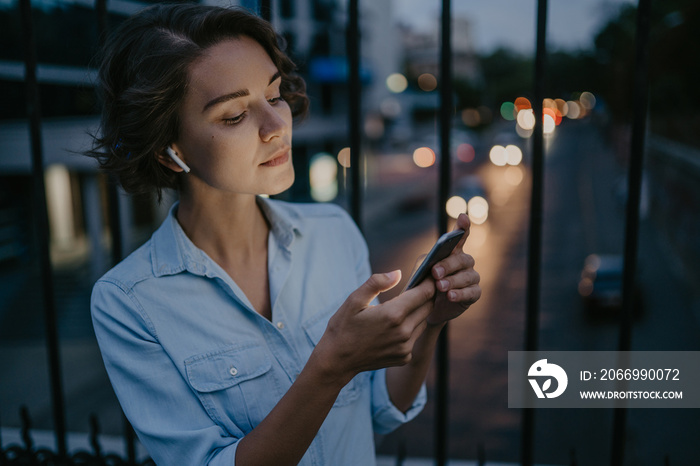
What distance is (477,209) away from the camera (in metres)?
23.3

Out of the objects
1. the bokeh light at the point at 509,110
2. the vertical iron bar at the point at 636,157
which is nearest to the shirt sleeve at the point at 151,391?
the vertical iron bar at the point at 636,157

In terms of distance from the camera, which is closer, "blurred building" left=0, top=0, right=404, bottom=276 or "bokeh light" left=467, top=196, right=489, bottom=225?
"blurred building" left=0, top=0, right=404, bottom=276

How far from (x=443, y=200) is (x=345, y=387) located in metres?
0.64

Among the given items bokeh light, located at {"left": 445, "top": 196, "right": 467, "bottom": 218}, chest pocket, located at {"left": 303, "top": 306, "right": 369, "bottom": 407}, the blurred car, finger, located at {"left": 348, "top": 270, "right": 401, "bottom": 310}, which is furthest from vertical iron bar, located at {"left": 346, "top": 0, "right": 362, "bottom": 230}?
bokeh light, located at {"left": 445, "top": 196, "right": 467, "bottom": 218}

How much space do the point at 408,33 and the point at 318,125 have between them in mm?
63987

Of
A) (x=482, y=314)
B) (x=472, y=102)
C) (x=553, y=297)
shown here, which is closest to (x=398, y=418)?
(x=482, y=314)

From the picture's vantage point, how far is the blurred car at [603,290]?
13797 millimetres

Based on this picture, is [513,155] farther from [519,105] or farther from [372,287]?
[372,287]

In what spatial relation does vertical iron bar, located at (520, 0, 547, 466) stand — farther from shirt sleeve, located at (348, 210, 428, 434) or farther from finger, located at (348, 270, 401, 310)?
finger, located at (348, 270, 401, 310)

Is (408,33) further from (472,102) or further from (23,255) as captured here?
(23,255)

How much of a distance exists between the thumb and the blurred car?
14.1 meters

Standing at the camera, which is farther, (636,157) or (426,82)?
(426,82)

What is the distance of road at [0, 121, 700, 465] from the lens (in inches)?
375

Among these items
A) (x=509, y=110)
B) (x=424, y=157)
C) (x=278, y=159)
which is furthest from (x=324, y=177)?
(x=278, y=159)
